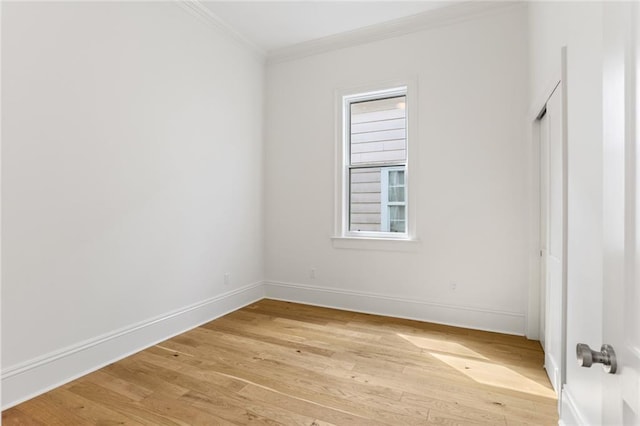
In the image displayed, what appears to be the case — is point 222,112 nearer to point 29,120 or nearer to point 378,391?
point 29,120

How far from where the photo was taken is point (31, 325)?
79.0 inches

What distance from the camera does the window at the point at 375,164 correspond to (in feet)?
12.0

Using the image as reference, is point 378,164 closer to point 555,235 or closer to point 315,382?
point 555,235

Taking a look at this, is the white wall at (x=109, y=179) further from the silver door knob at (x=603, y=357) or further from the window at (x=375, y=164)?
the silver door knob at (x=603, y=357)

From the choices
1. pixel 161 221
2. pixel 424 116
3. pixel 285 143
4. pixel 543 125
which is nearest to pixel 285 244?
pixel 285 143

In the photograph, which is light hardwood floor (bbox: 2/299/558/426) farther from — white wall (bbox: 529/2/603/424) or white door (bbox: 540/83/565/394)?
white wall (bbox: 529/2/603/424)

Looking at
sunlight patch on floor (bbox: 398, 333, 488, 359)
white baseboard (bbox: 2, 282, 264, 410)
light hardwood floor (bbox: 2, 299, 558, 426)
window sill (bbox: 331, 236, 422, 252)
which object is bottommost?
light hardwood floor (bbox: 2, 299, 558, 426)

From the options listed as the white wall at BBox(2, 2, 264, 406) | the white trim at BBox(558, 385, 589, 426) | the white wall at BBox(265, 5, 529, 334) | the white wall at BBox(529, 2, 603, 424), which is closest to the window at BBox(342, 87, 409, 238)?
the white wall at BBox(265, 5, 529, 334)

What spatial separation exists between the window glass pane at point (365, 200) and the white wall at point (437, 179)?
0.28 metres

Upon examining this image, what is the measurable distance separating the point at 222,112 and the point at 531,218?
10.8 feet

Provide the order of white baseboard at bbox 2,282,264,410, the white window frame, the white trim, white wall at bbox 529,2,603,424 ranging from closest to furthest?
white wall at bbox 529,2,603,424, the white trim, white baseboard at bbox 2,282,264,410, the white window frame

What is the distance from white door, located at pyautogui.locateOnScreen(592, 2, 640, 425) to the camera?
2.04 feet

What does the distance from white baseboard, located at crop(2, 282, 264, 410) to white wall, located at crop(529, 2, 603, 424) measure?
299 centimetres

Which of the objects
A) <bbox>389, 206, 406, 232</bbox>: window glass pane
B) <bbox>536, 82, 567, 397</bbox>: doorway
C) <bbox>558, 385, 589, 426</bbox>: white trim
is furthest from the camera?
<bbox>389, 206, 406, 232</bbox>: window glass pane
